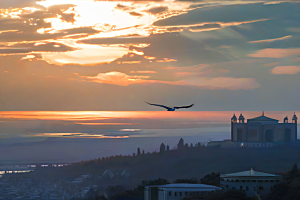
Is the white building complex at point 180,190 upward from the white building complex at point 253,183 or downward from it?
downward

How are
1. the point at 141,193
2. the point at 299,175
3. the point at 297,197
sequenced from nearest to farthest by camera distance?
1. the point at 297,197
2. the point at 299,175
3. the point at 141,193

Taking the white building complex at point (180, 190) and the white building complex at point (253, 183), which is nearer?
the white building complex at point (180, 190)

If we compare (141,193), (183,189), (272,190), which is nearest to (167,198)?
(183,189)

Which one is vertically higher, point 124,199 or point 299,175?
point 299,175

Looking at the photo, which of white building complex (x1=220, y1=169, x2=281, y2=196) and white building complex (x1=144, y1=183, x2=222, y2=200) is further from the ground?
white building complex (x1=220, y1=169, x2=281, y2=196)

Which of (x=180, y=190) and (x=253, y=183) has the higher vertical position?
(x=253, y=183)

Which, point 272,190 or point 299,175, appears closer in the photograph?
point 272,190

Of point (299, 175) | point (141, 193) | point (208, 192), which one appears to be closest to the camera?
point (208, 192)

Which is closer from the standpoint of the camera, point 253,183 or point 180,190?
point 180,190

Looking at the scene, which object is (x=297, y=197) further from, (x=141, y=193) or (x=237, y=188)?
(x=141, y=193)

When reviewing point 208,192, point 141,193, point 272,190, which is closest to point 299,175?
point 272,190

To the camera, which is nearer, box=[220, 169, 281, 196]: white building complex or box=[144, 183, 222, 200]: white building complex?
box=[144, 183, 222, 200]: white building complex
